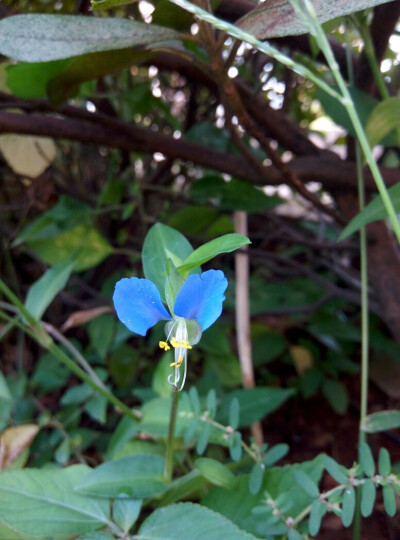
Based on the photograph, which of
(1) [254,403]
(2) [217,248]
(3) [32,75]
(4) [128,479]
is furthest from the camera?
(1) [254,403]

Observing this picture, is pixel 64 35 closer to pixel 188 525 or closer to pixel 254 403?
pixel 188 525

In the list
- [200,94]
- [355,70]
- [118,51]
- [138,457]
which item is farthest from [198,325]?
[200,94]

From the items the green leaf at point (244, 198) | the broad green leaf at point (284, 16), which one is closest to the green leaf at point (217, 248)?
the broad green leaf at point (284, 16)

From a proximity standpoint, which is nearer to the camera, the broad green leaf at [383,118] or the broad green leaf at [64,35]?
the broad green leaf at [64,35]

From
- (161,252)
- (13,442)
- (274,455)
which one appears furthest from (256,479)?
(13,442)

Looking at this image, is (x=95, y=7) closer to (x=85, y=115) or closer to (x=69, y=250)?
(x=85, y=115)

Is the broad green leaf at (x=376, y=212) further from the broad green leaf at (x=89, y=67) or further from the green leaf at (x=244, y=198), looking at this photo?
the green leaf at (x=244, y=198)

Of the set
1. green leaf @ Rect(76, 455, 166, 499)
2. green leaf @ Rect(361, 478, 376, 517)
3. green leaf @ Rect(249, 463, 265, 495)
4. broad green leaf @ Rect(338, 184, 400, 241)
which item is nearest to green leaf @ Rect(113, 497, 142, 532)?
green leaf @ Rect(76, 455, 166, 499)
